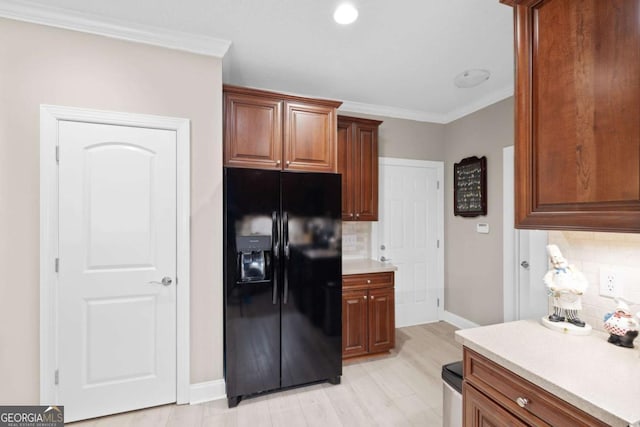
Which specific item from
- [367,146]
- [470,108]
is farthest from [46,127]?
[470,108]

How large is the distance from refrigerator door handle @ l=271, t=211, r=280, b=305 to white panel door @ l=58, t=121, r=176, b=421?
2.37 feet

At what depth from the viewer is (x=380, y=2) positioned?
180cm

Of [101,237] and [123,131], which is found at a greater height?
[123,131]

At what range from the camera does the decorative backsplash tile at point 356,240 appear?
3.44m

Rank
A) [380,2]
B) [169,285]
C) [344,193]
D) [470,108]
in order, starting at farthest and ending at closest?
[470,108], [344,193], [169,285], [380,2]

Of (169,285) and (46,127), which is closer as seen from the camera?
(46,127)

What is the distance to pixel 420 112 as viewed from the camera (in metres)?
3.70

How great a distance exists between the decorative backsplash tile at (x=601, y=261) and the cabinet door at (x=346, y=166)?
1835mm

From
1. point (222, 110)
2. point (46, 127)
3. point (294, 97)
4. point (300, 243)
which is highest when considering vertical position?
point (294, 97)

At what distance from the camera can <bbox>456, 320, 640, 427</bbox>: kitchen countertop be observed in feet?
2.78

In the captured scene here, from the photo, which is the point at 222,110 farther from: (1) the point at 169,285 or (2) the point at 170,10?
(1) the point at 169,285

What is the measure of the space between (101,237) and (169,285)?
0.55 metres

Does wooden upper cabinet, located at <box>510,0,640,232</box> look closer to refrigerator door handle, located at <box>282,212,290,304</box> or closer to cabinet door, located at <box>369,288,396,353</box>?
refrigerator door handle, located at <box>282,212,290,304</box>

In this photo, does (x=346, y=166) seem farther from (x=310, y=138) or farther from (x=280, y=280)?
(x=280, y=280)
